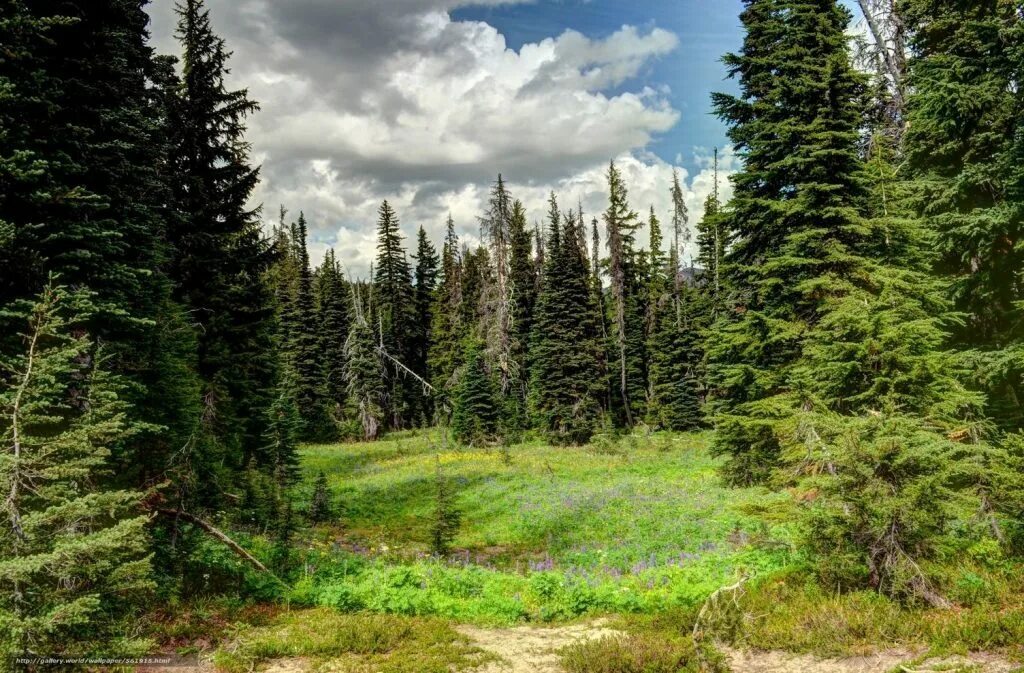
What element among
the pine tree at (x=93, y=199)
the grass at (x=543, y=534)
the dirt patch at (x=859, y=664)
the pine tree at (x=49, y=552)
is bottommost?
the grass at (x=543, y=534)

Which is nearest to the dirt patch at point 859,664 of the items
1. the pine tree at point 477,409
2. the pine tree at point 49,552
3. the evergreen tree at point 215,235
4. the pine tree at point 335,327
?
the pine tree at point 49,552

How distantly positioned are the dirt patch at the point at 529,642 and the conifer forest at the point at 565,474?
65mm

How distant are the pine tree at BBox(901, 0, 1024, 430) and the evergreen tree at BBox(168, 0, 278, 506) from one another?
733 inches

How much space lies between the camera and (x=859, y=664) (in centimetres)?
682

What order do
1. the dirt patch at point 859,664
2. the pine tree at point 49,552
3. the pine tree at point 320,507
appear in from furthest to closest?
the pine tree at point 320,507
the dirt patch at point 859,664
the pine tree at point 49,552

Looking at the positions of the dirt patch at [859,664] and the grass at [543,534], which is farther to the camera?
the grass at [543,534]

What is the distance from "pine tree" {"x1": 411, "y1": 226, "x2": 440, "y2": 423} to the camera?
2434 inches

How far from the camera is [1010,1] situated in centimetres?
1247

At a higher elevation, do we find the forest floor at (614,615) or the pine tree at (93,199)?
the pine tree at (93,199)

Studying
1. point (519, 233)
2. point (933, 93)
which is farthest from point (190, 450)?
point (519, 233)

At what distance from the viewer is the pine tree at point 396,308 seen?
56031mm

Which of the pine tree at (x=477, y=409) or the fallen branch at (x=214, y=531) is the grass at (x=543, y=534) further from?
the pine tree at (x=477, y=409)

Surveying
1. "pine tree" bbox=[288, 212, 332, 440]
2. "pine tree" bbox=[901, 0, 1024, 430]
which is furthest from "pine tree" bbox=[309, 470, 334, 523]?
"pine tree" bbox=[288, 212, 332, 440]

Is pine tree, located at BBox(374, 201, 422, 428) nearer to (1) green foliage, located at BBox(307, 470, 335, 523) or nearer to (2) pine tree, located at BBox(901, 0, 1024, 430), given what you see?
(1) green foliage, located at BBox(307, 470, 335, 523)
